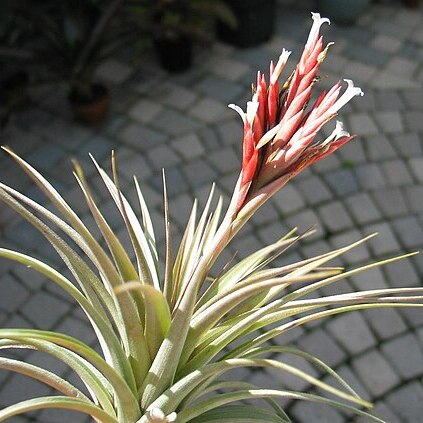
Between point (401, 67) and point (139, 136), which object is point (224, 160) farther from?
point (401, 67)

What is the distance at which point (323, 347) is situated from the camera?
2.67 m

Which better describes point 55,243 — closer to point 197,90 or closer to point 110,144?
point 110,144

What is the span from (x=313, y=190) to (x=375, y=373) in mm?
1087

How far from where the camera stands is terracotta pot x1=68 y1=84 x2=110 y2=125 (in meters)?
3.62

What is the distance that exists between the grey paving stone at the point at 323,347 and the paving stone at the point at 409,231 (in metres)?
0.71

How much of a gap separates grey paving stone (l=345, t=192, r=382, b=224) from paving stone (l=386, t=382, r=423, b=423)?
36.6 inches

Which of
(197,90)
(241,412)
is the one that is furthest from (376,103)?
(241,412)

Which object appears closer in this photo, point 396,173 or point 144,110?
point 396,173

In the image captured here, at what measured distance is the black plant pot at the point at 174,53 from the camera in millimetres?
3950

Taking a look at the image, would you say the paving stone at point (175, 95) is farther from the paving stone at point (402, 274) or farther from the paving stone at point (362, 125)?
the paving stone at point (402, 274)

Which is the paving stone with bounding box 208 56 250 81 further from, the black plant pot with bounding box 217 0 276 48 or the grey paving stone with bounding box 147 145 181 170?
the grey paving stone with bounding box 147 145 181 170

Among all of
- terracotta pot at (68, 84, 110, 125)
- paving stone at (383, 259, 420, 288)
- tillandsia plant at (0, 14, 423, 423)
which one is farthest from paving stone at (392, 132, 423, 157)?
tillandsia plant at (0, 14, 423, 423)

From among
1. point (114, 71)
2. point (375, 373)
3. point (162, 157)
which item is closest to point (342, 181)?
point (162, 157)

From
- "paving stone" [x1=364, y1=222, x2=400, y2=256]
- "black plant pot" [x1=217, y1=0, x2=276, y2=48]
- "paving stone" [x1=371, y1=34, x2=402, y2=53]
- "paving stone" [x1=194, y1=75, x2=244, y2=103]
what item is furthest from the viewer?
"paving stone" [x1=371, y1=34, x2=402, y2=53]
